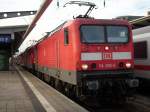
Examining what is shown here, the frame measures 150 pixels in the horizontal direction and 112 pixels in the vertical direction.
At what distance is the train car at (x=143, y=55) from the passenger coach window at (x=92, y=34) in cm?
320

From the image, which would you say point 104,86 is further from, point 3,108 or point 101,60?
point 3,108

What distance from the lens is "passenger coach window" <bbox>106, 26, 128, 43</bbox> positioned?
14.2m

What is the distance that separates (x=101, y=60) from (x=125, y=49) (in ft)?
3.37

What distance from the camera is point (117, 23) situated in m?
14.5

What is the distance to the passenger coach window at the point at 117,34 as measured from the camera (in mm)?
14250

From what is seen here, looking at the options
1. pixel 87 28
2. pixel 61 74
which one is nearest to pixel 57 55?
pixel 61 74

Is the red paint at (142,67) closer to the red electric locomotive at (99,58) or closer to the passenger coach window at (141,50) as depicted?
the passenger coach window at (141,50)

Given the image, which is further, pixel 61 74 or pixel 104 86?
pixel 61 74

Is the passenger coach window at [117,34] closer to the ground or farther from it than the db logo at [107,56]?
farther from it

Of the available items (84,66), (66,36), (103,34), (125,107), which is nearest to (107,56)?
(103,34)

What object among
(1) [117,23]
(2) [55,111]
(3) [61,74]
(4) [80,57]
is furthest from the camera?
(3) [61,74]

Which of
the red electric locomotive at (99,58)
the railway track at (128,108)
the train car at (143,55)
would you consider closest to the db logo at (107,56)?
the red electric locomotive at (99,58)

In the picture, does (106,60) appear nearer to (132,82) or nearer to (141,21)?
(132,82)

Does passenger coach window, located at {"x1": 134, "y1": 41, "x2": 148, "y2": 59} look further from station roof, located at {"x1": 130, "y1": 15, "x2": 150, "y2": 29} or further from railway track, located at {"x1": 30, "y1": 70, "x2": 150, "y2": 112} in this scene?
railway track, located at {"x1": 30, "y1": 70, "x2": 150, "y2": 112}
